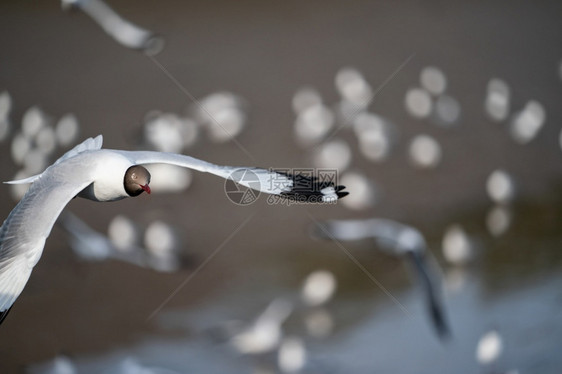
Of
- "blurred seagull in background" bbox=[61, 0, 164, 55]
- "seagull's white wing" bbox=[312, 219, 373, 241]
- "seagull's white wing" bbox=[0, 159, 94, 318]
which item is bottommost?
"seagull's white wing" bbox=[0, 159, 94, 318]

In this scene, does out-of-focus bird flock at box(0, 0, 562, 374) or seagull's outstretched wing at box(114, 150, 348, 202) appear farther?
out-of-focus bird flock at box(0, 0, 562, 374)

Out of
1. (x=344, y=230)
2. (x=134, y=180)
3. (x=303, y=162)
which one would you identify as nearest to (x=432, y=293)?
(x=344, y=230)

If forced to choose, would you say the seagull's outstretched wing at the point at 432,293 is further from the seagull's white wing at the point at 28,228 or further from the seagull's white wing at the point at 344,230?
the seagull's white wing at the point at 28,228

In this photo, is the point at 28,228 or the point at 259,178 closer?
the point at 28,228

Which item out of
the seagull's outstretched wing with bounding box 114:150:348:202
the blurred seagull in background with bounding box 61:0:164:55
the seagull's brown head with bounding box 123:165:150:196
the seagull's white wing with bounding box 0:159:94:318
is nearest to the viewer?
the seagull's white wing with bounding box 0:159:94:318

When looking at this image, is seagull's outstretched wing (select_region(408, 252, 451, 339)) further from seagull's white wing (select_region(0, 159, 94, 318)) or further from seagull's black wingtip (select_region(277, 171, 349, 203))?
seagull's white wing (select_region(0, 159, 94, 318))

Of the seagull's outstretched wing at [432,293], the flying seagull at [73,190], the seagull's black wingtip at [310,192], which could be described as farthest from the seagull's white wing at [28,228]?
the seagull's outstretched wing at [432,293]

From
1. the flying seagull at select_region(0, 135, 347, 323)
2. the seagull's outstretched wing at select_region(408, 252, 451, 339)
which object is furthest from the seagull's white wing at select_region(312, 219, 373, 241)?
the flying seagull at select_region(0, 135, 347, 323)

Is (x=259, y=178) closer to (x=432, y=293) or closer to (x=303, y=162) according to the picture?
(x=303, y=162)
